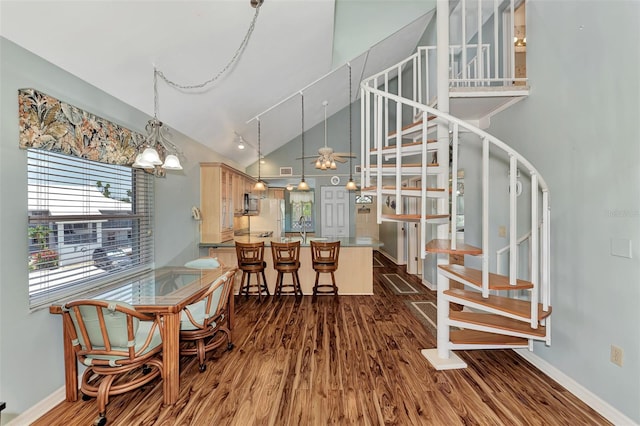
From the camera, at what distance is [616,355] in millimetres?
1894

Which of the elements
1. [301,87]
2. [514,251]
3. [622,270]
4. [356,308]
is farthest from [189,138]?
[622,270]

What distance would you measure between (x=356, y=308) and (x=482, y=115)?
291 centimetres

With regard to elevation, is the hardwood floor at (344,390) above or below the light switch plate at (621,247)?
below

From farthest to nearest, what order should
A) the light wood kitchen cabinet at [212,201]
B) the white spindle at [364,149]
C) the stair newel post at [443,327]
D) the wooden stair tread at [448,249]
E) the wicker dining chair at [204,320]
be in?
the light wood kitchen cabinet at [212,201] < the white spindle at [364,149] < the stair newel post at [443,327] < the wicker dining chair at [204,320] < the wooden stair tread at [448,249]

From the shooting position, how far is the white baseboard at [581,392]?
1863 millimetres

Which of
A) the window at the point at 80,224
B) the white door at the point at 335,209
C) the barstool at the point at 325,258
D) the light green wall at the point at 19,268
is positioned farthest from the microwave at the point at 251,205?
the light green wall at the point at 19,268

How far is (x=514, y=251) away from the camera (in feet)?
6.89

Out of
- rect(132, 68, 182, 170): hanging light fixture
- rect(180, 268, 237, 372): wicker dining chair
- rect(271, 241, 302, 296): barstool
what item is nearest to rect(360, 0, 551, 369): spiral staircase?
rect(180, 268, 237, 372): wicker dining chair

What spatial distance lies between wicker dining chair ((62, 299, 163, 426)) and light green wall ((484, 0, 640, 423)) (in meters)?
3.07

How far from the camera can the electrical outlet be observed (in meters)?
1.86

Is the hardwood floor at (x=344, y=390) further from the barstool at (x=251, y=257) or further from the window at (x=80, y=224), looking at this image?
the barstool at (x=251, y=257)

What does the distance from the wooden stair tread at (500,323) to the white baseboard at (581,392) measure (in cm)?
42

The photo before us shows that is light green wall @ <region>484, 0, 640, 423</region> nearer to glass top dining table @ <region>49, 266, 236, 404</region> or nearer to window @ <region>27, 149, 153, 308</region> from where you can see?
glass top dining table @ <region>49, 266, 236, 404</region>

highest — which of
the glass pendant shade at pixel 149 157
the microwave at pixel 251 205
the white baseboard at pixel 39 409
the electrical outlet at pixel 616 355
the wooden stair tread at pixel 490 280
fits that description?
the glass pendant shade at pixel 149 157
